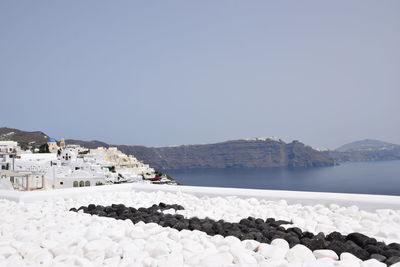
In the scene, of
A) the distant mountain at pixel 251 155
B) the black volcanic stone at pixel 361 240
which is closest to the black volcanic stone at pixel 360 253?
the black volcanic stone at pixel 361 240

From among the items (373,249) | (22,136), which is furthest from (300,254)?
(22,136)

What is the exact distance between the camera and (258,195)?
4.82 meters

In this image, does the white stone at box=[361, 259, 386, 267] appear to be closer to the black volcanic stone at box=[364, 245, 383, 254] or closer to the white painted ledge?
the black volcanic stone at box=[364, 245, 383, 254]

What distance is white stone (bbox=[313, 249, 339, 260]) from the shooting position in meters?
2.21

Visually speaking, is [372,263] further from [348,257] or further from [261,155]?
[261,155]

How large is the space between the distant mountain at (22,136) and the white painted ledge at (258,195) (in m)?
52.1

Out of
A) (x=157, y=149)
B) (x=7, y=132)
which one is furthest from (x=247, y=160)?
(x=7, y=132)

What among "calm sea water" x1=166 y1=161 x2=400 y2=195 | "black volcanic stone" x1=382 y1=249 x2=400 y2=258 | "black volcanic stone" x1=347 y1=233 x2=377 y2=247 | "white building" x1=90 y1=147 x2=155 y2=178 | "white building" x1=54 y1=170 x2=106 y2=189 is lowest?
"calm sea water" x1=166 y1=161 x2=400 y2=195

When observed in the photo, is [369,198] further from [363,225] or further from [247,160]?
[247,160]

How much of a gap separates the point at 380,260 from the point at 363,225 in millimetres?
1274

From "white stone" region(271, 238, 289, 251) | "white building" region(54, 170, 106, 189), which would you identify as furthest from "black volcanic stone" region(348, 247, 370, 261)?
"white building" region(54, 170, 106, 189)

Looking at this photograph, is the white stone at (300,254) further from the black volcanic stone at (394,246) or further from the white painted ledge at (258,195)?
the white painted ledge at (258,195)

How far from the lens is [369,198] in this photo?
4.14m

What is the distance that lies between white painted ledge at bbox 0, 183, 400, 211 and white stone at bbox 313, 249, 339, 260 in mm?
2069
